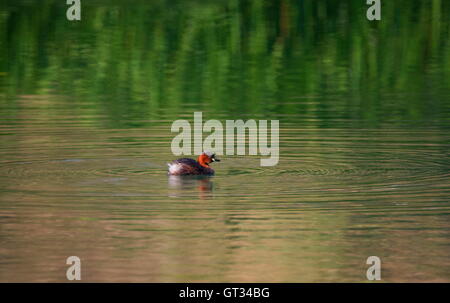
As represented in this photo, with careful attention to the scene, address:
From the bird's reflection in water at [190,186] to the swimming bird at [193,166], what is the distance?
9 centimetres

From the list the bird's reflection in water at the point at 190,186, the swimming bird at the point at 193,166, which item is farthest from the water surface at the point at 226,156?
the swimming bird at the point at 193,166

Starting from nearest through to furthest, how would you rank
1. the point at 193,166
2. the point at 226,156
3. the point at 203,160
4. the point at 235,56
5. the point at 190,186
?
the point at 190,186 → the point at 193,166 → the point at 203,160 → the point at 226,156 → the point at 235,56

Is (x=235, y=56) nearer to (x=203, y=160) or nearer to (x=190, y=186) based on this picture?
(x=203, y=160)

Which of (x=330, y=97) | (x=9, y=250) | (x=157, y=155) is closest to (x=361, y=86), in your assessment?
(x=330, y=97)

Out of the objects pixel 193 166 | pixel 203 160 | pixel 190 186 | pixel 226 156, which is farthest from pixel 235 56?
pixel 190 186

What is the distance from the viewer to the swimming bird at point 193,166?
52.6ft

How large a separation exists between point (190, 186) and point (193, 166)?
0.81 m

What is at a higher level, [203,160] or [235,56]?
[235,56]

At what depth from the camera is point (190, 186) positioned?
1548cm

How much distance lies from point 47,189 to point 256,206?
8.85 ft

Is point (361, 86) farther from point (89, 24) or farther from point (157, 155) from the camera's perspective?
point (89, 24)

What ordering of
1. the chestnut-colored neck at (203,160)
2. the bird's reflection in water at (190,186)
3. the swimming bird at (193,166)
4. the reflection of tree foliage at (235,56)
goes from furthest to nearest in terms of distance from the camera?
the reflection of tree foliage at (235,56) < the chestnut-colored neck at (203,160) < the swimming bird at (193,166) < the bird's reflection in water at (190,186)

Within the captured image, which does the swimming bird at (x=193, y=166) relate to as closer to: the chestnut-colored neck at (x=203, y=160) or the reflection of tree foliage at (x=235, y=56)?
the chestnut-colored neck at (x=203, y=160)

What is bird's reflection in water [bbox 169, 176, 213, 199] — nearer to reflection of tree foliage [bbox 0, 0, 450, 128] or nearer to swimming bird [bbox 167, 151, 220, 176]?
swimming bird [bbox 167, 151, 220, 176]
